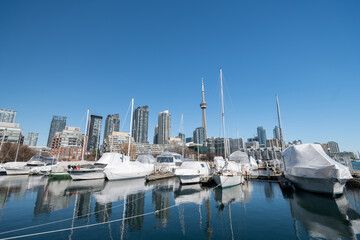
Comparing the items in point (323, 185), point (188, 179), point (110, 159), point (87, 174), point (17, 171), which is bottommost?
point (17, 171)

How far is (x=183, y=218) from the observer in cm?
1271

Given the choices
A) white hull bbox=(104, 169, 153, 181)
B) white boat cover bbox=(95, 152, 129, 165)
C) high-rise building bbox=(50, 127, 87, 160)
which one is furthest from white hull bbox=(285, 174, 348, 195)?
high-rise building bbox=(50, 127, 87, 160)

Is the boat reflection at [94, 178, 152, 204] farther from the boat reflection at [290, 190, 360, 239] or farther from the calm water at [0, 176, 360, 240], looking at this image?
the boat reflection at [290, 190, 360, 239]

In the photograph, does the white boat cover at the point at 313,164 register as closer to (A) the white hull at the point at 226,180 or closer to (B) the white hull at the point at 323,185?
(B) the white hull at the point at 323,185

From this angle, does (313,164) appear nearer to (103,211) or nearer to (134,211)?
(134,211)

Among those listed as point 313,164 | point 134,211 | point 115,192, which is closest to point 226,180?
point 313,164

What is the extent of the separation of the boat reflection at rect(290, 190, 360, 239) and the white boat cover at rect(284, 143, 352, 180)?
2691 millimetres

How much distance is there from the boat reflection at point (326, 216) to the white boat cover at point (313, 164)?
2691 millimetres

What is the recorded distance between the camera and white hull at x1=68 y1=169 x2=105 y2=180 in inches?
1271

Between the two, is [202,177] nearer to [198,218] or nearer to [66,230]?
[198,218]

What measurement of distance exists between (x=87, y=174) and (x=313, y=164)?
3803 centimetres

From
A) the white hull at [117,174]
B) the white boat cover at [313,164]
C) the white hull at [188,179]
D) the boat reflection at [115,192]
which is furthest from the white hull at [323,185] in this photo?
the white hull at [117,174]

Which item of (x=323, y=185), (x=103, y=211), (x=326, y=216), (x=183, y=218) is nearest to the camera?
(x=183, y=218)

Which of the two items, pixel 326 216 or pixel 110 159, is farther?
pixel 110 159
